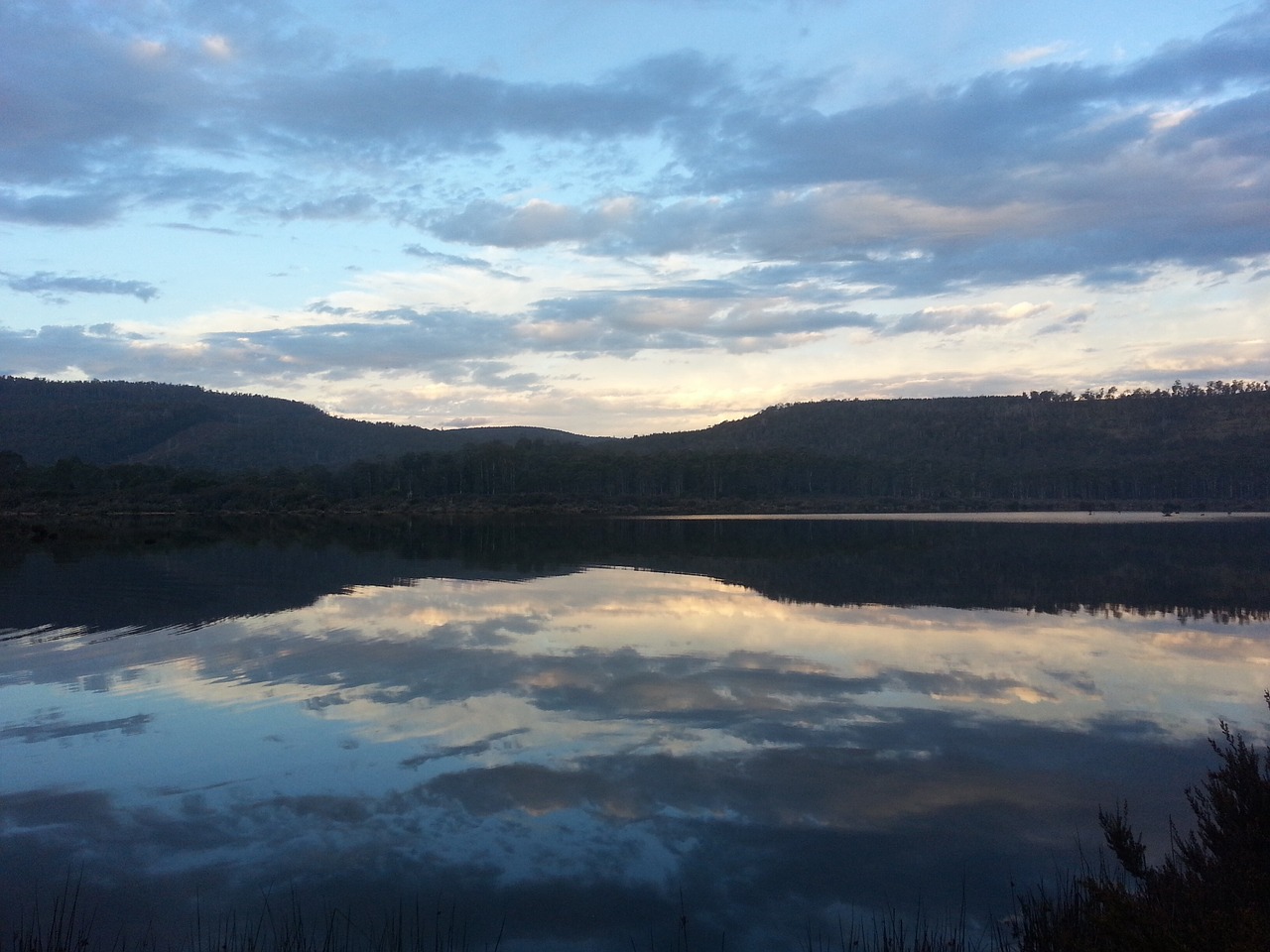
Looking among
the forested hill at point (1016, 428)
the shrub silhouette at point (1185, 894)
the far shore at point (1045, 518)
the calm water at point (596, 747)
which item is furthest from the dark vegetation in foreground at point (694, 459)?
the shrub silhouette at point (1185, 894)

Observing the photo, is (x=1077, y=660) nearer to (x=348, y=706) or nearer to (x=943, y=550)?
(x=348, y=706)

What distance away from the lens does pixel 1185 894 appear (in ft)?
16.6

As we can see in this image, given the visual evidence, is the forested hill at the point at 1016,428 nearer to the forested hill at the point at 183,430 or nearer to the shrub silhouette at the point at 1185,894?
the forested hill at the point at 183,430

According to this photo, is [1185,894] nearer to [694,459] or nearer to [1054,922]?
[1054,922]

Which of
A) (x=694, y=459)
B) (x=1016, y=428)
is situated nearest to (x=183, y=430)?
(x=694, y=459)

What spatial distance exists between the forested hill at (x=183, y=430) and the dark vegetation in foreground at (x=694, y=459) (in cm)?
44

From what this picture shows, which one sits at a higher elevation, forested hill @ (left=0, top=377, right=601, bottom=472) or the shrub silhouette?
forested hill @ (left=0, top=377, right=601, bottom=472)

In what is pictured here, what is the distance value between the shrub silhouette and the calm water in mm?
528

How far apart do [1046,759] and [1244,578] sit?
1958cm

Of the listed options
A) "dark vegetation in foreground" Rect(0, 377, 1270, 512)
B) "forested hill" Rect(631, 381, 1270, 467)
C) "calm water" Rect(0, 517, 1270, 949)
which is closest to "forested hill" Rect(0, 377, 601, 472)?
"dark vegetation in foreground" Rect(0, 377, 1270, 512)

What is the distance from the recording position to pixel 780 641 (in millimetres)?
15211

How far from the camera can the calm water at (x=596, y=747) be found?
6.26 metres

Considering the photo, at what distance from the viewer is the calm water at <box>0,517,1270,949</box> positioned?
626 centimetres

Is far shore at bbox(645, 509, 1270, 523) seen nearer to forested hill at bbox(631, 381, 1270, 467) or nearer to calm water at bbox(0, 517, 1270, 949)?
calm water at bbox(0, 517, 1270, 949)
